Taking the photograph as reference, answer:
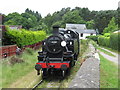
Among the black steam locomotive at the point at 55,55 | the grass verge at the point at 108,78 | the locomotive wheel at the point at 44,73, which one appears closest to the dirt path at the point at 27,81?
the locomotive wheel at the point at 44,73

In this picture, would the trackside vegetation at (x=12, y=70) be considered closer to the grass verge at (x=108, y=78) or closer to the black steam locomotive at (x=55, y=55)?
the black steam locomotive at (x=55, y=55)

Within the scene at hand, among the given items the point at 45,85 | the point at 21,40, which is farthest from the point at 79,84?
the point at 21,40

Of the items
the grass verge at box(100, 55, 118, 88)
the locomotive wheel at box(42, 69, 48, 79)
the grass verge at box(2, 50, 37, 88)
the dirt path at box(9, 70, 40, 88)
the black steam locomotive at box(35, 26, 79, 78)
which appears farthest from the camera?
the locomotive wheel at box(42, 69, 48, 79)

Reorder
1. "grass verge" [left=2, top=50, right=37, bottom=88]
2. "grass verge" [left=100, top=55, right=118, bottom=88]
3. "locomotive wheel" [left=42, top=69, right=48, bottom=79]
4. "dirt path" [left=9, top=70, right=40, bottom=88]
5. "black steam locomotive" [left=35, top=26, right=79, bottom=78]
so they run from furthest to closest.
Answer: "locomotive wheel" [left=42, top=69, right=48, bottom=79]
"black steam locomotive" [left=35, top=26, right=79, bottom=78]
"grass verge" [left=2, top=50, right=37, bottom=88]
"dirt path" [left=9, top=70, right=40, bottom=88]
"grass verge" [left=100, top=55, right=118, bottom=88]

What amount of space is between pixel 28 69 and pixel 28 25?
5135 centimetres

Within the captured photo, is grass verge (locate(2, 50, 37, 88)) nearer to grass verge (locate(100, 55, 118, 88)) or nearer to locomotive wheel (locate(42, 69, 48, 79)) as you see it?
locomotive wheel (locate(42, 69, 48, 79))

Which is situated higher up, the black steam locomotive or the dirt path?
the black steam locomotive

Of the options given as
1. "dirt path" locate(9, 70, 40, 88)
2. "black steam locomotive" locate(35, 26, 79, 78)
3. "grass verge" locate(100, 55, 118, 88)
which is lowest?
"dirt path" locate(9, 70, 40, 88)

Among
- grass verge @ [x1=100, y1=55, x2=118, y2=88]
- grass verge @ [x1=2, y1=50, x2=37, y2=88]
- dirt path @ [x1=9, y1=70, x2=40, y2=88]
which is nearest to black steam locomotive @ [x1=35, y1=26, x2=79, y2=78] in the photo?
dirt path @ [x1=9, y1=70, x2=40, y2=88]

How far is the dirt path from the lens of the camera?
8855mm

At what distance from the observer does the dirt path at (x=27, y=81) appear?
349 inches

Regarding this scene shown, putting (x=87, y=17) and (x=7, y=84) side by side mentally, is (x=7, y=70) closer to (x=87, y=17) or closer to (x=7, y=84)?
(x=7, y=84)

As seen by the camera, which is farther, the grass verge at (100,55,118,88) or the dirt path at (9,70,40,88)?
the dirt path at (9,70,40,88)

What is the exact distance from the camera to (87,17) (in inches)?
4210
